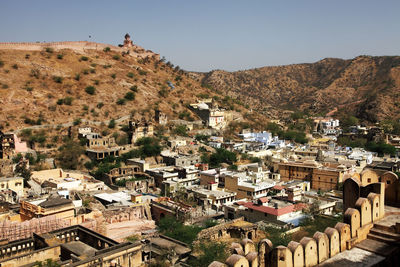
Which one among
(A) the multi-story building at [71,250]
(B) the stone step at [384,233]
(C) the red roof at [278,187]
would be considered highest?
(B) the stone step at [384,233]

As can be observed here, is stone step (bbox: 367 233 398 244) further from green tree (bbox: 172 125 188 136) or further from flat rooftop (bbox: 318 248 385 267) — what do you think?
green tree (bbox: 172 125 188 136)

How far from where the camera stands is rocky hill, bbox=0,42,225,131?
137 ft

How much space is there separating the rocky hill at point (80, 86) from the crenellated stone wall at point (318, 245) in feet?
118

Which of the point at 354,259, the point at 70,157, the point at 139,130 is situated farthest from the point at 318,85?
the point at 354,259

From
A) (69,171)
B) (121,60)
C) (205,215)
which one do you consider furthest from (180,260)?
(121,60)

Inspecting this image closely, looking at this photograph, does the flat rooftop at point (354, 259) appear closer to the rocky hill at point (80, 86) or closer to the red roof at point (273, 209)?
the red roof at point (273, 209)

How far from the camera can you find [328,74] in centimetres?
10681

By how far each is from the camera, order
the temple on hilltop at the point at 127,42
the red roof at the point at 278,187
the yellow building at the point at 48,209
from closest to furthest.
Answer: the yellow building at the point at 48,209 < the red roof at the point at 278,187 < the temple on hilltop at the point at 127,42

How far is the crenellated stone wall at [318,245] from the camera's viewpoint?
5520 mm

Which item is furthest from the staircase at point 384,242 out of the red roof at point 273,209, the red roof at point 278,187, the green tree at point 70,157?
the green tree at point 70,157

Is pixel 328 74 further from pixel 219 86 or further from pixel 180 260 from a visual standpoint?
pixel 180 260

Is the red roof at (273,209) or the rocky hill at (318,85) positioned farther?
the rocky hill at (318,85)

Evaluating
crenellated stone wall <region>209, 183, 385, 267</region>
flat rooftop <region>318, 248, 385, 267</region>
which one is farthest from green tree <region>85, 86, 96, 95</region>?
flat rooftop <region>318, 248, 385, 267</region>

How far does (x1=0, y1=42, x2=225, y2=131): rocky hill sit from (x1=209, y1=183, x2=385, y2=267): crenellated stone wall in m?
36.0
